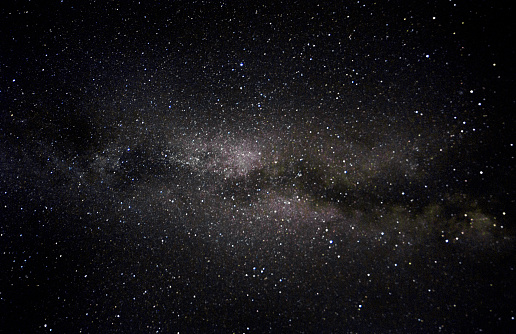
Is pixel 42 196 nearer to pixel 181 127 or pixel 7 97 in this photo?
pixel 7 97

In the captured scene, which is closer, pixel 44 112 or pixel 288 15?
pixel 288 15

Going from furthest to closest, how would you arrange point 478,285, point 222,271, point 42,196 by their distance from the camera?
1. point 42,196
2. point 222,271
3. point 478,285

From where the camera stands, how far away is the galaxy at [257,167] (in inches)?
29.5

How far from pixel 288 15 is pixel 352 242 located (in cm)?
87

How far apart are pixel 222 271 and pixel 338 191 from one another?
554 millimetres

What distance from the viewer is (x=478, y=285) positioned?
29.8 inches

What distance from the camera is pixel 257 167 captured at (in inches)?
34.5

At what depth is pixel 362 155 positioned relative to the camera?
806 millimetres

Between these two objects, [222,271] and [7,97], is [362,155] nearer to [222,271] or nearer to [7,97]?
[222,271]

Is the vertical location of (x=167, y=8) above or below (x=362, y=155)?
above

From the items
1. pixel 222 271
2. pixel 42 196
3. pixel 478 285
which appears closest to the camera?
pixel 478 285

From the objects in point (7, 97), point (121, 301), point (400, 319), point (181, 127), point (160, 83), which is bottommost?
point (400, 319)

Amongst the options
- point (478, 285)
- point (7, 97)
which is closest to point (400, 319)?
point (478, 285)

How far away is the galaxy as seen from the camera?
2.46 feet
